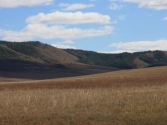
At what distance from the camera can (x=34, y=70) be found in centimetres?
14762

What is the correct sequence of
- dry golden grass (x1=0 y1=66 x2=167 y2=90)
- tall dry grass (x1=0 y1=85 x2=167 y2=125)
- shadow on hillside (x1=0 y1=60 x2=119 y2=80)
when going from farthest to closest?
shadow on hillside (x1=0 y1=60 x2=119 y2=80) → dry golden grass (x1=0 y1=66 x2=167 y2=90) → tall dry grass (x1=0 y1=85 x2=167 y2=125)

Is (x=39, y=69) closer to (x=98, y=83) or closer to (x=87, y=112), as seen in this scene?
(x=98, y=83)

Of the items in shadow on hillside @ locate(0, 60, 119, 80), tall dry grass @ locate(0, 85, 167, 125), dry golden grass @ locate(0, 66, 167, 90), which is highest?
shadow on hillside @ locate(0, 60, 119, 80)

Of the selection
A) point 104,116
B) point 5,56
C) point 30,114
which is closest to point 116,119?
point 104,116

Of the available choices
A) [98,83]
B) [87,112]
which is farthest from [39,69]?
[87,112]

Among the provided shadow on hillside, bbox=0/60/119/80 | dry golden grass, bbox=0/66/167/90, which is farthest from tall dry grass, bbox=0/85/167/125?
shadow on hillside, bbox=0/60/119/80

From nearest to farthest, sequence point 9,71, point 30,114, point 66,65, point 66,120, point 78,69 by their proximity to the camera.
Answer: point 66,120 → point 30,114 → point 9,71 → point 78,69 → point 66,65

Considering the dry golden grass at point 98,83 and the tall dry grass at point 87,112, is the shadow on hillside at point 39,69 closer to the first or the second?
the dry golden grass at point 98,83

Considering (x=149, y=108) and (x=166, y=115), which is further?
(x=149, y=108)

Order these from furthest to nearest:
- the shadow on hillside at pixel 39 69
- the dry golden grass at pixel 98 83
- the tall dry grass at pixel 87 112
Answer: the shadow on hillside at pixel 39 69 → the dry golden grass at pixel 98 83 → the tall dry grass at pixel 87 112

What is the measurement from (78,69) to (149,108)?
142 metres

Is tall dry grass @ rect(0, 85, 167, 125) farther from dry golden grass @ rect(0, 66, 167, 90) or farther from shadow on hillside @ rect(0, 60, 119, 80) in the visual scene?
shadow on hillside @ rect(0, 60, 119, 80)

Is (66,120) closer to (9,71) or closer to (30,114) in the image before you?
(30,114)

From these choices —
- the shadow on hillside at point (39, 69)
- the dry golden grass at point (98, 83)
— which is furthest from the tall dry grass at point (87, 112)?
the shadow on hillside at point (39, 69)
